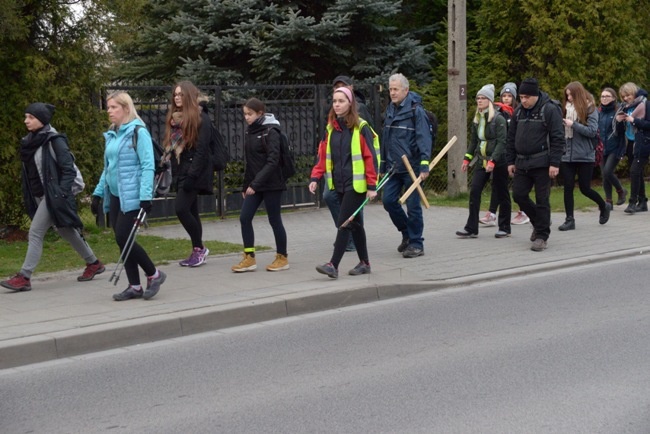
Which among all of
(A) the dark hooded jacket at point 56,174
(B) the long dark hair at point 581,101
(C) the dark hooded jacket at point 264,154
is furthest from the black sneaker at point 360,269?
(B) the long dark hair at point 581,101

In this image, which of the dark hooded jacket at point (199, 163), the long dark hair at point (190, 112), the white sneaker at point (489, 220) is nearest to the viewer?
the long dark hair at point (190, 112)

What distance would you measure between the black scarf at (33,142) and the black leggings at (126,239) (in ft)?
3.02

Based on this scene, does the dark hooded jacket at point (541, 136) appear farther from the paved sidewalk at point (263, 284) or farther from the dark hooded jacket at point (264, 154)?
the dark hooded jacket at point (264, 154)

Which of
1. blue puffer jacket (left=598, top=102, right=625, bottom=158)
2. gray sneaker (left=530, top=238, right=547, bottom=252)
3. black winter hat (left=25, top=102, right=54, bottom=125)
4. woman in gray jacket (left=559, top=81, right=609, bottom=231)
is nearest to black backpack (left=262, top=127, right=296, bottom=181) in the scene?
black winter hat (left=25, top=102, right=54, bottom=125)

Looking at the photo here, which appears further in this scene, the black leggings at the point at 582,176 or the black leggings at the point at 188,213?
the black leggings at the point at 582,176

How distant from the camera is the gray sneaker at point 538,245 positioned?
11.6 m

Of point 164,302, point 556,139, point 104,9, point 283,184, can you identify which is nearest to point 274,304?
point 164,302

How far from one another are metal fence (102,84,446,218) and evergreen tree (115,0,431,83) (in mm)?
2246

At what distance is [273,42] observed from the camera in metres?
18.9

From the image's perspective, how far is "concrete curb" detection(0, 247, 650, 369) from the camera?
729cm

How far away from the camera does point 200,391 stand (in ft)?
21.0

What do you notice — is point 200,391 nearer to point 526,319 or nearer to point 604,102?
point 526,319

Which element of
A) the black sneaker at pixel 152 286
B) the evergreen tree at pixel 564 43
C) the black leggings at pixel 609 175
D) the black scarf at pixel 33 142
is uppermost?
the evergreen tree at pixel 564 43

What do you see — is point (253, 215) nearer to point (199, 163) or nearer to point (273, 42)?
point (199, 163)
